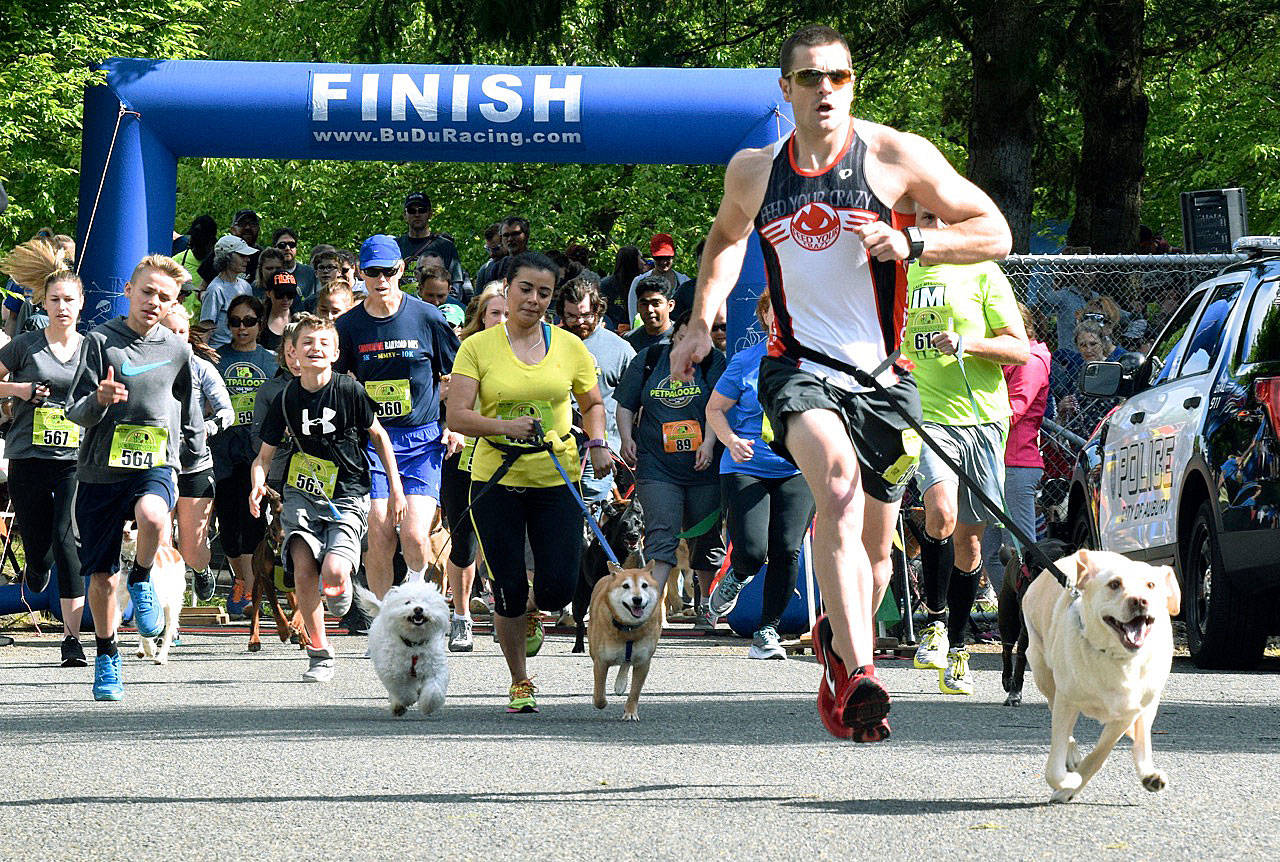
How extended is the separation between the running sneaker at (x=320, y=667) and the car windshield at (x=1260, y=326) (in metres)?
5.02

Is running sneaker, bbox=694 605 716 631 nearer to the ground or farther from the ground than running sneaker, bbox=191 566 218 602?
nearer to the ground

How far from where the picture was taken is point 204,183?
40.6 metres

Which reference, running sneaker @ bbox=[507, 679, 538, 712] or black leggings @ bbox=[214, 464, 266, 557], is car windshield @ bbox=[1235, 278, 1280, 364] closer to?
running sneaker @ bbox=[507, 679, 538, 712]

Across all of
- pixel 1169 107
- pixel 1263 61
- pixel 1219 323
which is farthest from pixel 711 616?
pixel 1169 107

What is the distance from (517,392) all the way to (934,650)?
2393mm

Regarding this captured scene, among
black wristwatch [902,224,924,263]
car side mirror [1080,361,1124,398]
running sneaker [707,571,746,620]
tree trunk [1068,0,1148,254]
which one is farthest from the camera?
tree trunk [1068,0,1148,254]

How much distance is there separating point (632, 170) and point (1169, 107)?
9411mm

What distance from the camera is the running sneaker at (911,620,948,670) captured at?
1022 cm

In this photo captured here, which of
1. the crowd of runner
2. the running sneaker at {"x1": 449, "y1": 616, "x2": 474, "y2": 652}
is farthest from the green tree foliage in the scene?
the running sneaker at {"x1": 449, "y1": 616, "x2": 474, "y2": 652}

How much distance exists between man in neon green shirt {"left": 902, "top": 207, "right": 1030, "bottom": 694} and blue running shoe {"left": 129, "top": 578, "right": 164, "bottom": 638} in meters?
4.00

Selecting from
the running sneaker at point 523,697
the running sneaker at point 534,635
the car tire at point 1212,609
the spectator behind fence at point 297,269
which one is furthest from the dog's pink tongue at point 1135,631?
the spectator behind fence at point 297,269

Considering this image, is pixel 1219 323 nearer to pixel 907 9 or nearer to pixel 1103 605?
pixel 1103 605

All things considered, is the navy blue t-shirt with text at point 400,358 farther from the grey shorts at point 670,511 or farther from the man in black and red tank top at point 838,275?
the man in black and red tank top at point 838,275

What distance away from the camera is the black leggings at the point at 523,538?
381 inches
